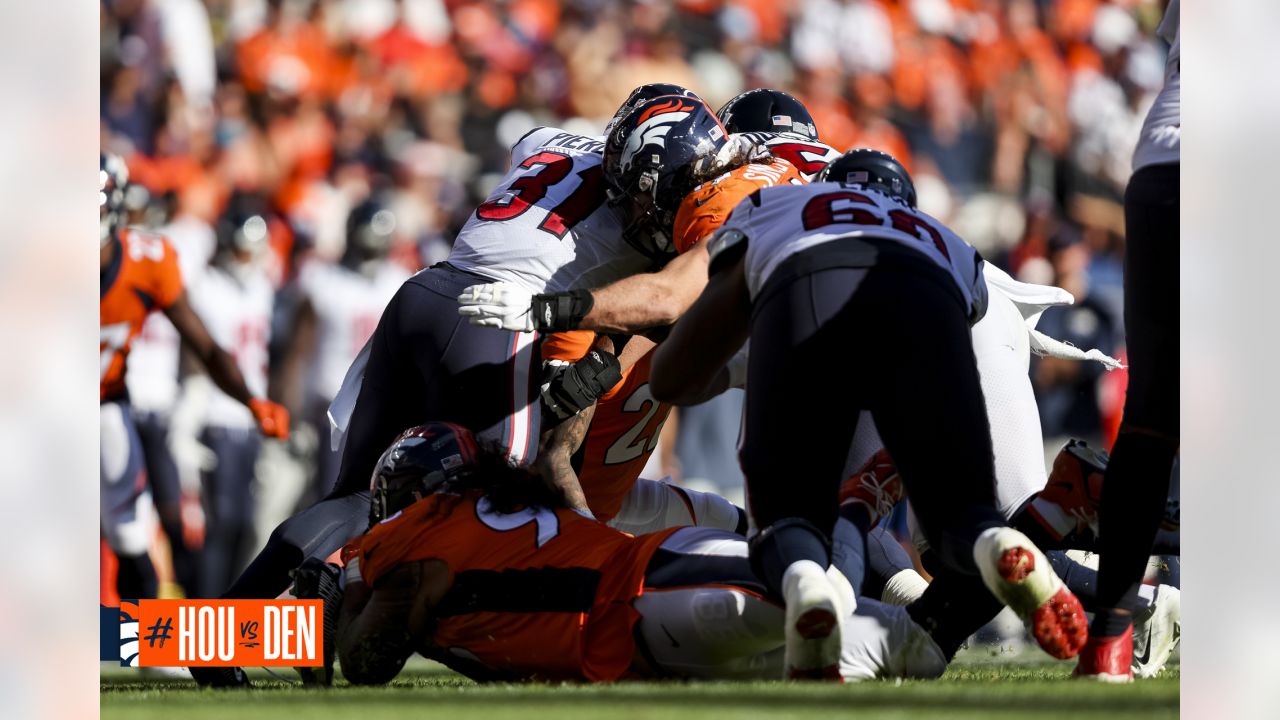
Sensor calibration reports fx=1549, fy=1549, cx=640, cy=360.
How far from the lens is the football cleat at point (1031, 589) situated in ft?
7.80

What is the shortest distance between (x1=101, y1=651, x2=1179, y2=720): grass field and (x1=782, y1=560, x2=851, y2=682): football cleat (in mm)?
36

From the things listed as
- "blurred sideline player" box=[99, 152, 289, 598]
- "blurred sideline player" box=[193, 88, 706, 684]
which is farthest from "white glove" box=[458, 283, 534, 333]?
"blurred sideline player" box=[99, 152, 289, 598]

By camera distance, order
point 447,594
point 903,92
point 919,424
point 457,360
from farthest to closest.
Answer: point 903,92, point 457,360, point 447,594, point 919,424

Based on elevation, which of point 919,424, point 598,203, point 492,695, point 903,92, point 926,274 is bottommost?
point 492,695

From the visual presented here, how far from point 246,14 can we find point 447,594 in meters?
3.67

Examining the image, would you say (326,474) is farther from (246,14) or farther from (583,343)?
(583,343)

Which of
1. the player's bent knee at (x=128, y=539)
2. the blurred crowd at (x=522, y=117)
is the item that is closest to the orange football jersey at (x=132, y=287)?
the player's bent knee at (x=128, y=539)

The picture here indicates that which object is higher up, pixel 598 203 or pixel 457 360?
pixel 598 203

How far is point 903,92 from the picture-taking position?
5.77 metres

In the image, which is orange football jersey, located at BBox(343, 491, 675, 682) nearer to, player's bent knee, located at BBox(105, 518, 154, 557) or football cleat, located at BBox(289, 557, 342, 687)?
football cleat, located at BBox(289, 557, 342, 687)

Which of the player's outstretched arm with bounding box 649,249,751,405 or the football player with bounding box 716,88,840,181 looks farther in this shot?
the football player with bounding box 716,88,840,181

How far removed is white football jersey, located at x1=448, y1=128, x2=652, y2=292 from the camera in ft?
12.9

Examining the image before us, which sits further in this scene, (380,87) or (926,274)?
(380,87)
